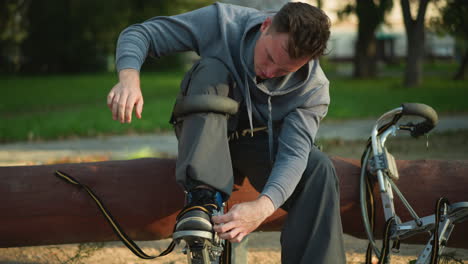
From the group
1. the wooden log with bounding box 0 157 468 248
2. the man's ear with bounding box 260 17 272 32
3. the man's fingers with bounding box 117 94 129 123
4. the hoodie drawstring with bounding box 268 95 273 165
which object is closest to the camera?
the man's fingers with bounding box 117 94 129 123

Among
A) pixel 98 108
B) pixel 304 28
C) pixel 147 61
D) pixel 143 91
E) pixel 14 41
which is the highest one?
pixel 304 28

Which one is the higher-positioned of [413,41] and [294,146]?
[294,146]

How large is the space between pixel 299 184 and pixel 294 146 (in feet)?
0.49

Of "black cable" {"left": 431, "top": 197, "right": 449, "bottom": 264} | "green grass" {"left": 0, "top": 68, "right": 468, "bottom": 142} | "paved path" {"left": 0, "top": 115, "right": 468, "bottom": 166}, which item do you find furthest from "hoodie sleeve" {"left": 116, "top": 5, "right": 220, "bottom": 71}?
"green grass" {"left": 0, "top": 68, "right": 468, "bottom": 142}

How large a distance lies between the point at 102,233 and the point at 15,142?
5813mm

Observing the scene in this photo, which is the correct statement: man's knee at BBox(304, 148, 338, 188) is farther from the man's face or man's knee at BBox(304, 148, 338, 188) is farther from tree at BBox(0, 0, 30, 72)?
tree at BBox(0, 0, 30, 72)

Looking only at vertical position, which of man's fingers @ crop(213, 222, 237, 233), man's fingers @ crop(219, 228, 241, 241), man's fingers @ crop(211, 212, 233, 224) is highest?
man's fingers @ crop(211, 212, 233, 224)

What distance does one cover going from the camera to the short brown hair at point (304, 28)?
224 centimetres

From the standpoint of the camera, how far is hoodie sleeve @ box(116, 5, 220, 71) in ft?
8.55

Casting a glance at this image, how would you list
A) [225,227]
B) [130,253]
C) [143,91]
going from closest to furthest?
[225,227]
[130,253]
[143,91]

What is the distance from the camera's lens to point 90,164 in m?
3.02

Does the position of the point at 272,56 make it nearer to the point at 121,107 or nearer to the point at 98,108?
the point at 121,107

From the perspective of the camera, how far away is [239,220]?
210cm

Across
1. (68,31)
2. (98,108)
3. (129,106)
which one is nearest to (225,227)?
(129,106)
